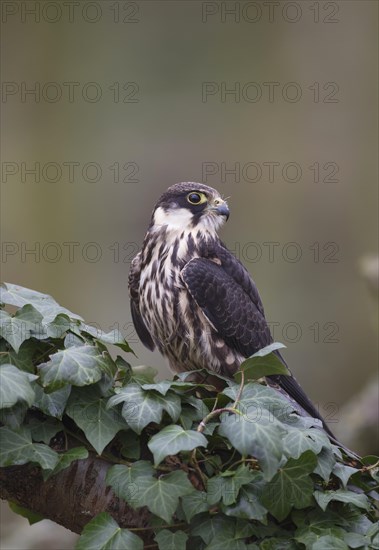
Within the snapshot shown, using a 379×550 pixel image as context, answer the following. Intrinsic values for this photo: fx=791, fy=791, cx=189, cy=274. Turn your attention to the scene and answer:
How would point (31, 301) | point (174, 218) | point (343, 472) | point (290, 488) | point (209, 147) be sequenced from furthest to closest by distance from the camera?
point (209, 147)
point (174, 218)
point (31, 301)
point (343, 472)
point (290, 488)

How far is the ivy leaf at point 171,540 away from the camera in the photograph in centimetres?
167

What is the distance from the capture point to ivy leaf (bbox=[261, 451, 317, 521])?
1.72m

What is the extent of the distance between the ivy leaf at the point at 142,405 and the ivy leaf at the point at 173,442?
50mm

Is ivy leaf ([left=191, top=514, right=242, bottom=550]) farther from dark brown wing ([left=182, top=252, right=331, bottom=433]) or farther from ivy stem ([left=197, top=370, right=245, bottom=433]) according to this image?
dark brown wing ([left=182, top=252, right=331, bottom=433])

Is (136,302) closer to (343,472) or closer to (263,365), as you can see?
(263,365)

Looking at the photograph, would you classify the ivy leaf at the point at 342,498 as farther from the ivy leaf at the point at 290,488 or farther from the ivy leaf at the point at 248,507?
the ivy leaf at the point at 248,507

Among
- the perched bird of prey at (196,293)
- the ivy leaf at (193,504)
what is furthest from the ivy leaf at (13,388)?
the perched bird of prey at (196,293)

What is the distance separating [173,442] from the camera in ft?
5.48

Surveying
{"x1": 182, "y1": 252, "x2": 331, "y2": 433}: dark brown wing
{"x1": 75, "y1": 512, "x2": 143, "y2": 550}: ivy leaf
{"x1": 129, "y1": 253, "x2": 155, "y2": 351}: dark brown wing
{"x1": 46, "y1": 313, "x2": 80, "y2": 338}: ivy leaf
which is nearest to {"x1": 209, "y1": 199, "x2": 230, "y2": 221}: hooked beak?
{"x1": 182, "y1": 252, "x2": 331, "y2": 433}: dark brown wing

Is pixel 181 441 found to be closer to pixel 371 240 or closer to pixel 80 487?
pixel 80 487

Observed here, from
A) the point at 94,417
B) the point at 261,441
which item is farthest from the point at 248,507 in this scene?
the point at 94,417

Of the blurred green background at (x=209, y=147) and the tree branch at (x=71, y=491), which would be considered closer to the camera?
the tree branch at (x=71, y=491)

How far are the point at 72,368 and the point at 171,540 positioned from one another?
A: 42 cm

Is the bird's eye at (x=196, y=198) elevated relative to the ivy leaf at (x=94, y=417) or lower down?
elevated
